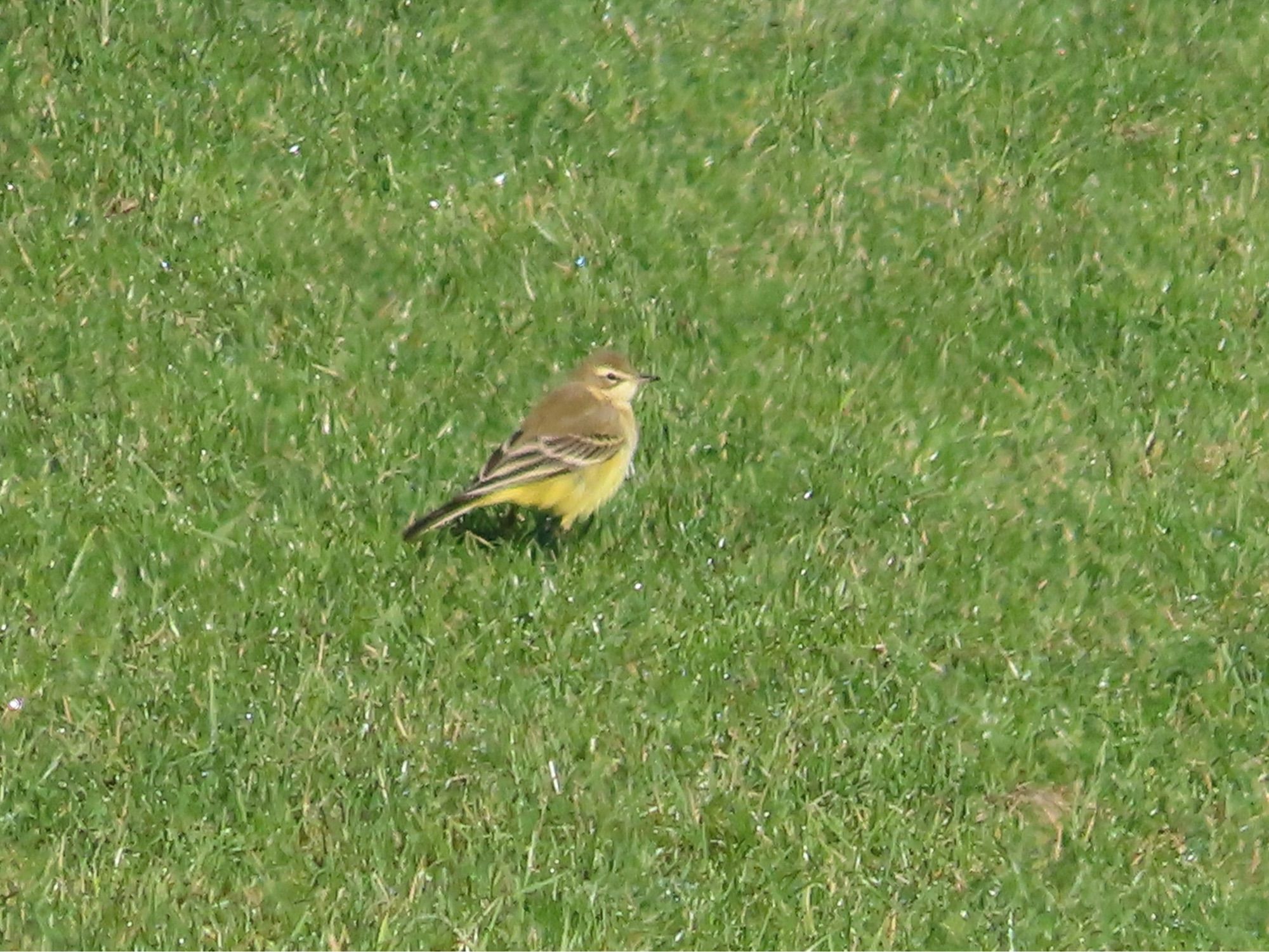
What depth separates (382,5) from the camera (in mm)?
13516

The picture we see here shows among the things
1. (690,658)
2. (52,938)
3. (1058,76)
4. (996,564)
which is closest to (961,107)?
(1058,76)

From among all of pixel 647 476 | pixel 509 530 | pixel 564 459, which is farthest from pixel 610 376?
pixel 509 530

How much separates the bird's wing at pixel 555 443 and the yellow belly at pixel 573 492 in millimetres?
32

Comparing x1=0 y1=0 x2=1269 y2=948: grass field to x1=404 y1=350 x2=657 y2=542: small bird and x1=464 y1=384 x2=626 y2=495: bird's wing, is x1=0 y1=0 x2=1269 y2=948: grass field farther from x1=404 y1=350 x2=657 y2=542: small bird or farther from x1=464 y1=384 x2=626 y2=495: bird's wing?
x1=464 y1=384 x2=626 y2=495: bird's wing

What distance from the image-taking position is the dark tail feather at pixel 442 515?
30.7 ft

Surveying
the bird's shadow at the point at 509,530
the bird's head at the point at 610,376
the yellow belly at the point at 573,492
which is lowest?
the bird's shadow at the point at 509,530

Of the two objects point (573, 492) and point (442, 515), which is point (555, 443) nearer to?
point (573, 492)

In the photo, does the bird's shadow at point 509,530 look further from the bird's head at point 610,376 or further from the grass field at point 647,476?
the bird's head at point 610,376

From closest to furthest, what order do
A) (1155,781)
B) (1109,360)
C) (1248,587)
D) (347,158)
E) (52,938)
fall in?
(52,938) → (1155,781) → (1248,587) → (1109,360) → (347,158)

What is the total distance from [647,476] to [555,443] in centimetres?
62

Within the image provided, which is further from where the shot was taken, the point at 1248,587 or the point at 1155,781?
the point at 1248,587

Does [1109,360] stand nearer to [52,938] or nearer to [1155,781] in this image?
[1155,781]

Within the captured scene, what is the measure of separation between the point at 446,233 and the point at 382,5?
223 cm

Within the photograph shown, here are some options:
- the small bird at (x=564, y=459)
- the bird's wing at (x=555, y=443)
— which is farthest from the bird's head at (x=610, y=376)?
the bird's wing at (x=555, y=443)
